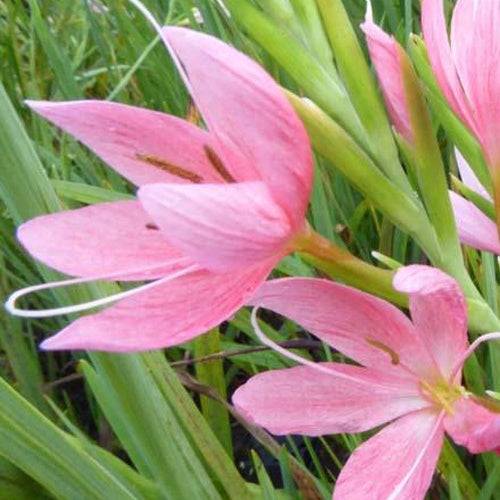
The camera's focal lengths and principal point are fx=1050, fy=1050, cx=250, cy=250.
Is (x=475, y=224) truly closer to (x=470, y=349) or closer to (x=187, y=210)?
(x=470, y=349)

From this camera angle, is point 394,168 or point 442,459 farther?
point 442,459

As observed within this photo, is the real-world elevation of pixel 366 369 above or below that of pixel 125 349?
below

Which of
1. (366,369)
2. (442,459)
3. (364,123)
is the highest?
(364,123)

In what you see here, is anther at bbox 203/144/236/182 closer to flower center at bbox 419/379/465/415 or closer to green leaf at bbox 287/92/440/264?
green leaf at bbox 287/92/440/264

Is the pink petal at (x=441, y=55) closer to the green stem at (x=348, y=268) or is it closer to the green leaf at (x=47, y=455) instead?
the green stem at (x=348, y=268)

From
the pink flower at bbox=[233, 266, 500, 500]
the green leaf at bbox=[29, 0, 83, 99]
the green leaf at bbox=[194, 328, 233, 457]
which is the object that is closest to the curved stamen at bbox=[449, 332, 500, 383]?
the pink flower at bbox=[233, 266, 500, 500]

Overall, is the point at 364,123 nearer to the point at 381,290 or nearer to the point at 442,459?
the point at 381,290

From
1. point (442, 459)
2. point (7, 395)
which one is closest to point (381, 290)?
point (7, 395)

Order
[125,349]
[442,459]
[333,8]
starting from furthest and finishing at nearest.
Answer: [442,459] → [333,8] → [125,349]
